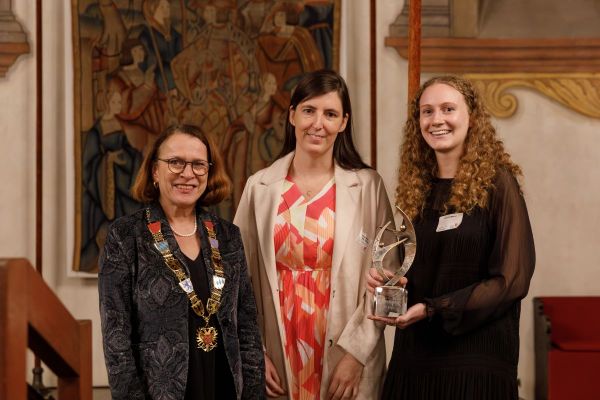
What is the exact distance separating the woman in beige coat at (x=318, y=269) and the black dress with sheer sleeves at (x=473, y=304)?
0.28 m

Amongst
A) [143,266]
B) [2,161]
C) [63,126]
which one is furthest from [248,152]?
[143,266]

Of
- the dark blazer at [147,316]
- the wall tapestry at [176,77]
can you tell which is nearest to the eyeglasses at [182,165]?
the dark blazer at [147,316]

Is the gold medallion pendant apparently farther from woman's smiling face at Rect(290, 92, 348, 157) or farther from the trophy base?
woman's smiling face at Rect(290, 92, 348, 157)

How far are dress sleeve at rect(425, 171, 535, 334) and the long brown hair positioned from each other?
33.2 inches

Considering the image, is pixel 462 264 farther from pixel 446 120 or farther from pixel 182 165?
pixel 182 165

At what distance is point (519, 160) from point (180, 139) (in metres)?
3.74

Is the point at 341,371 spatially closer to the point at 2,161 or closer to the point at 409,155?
the point at 409,155

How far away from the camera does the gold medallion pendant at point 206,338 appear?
9.13 feet

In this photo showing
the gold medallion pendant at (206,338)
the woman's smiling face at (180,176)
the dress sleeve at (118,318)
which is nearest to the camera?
the dress sleeve at (118,318)

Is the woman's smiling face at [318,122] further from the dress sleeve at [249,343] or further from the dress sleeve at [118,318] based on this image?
the dress sleeve at [118,318]

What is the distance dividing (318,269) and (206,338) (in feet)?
2.28

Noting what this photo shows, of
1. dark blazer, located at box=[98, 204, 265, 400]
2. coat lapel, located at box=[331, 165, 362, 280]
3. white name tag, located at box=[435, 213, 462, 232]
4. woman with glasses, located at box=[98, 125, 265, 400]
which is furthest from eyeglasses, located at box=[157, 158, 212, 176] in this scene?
white name tag, located at box=[435, 213, 462, 232]

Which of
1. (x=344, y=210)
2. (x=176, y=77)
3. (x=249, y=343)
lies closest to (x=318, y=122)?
(x=344, y=210)

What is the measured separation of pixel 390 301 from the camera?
2885mm
